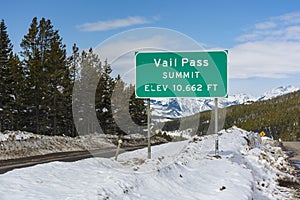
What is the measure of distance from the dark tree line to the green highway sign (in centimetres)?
2005

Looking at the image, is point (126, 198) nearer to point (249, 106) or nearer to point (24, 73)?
point (24, 73)

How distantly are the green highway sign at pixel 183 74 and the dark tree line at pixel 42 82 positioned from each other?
20.0 meters

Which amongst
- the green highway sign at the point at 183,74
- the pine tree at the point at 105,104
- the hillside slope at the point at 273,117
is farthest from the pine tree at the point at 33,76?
the hillside slope at the point at 273,117

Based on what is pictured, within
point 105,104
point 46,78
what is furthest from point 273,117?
point 46,78

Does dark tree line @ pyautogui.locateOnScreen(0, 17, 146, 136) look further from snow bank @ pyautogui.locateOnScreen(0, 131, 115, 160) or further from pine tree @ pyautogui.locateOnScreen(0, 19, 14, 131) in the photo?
snow bank @ pyautogui.locateOnScreen(0, 131, 115, 160)

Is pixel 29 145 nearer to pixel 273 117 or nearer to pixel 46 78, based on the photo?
pixel 46 78

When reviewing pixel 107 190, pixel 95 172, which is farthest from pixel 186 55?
pixel 107 190

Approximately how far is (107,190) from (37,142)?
65.0 feet

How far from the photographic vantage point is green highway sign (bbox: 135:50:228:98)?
1259 cm

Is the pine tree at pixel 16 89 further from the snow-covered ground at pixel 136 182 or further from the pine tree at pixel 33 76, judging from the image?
the snow-covered ground at pixel 136 182

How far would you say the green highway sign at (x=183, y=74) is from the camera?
A: 1259 cm

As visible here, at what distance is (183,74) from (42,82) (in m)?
25.2

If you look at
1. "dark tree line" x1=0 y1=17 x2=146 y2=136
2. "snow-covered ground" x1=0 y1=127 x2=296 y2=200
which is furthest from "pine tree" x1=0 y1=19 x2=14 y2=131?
"snow-covered ground" x1=0 y1=127 x2=296 y2=200

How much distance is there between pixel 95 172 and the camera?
25.3 ft
